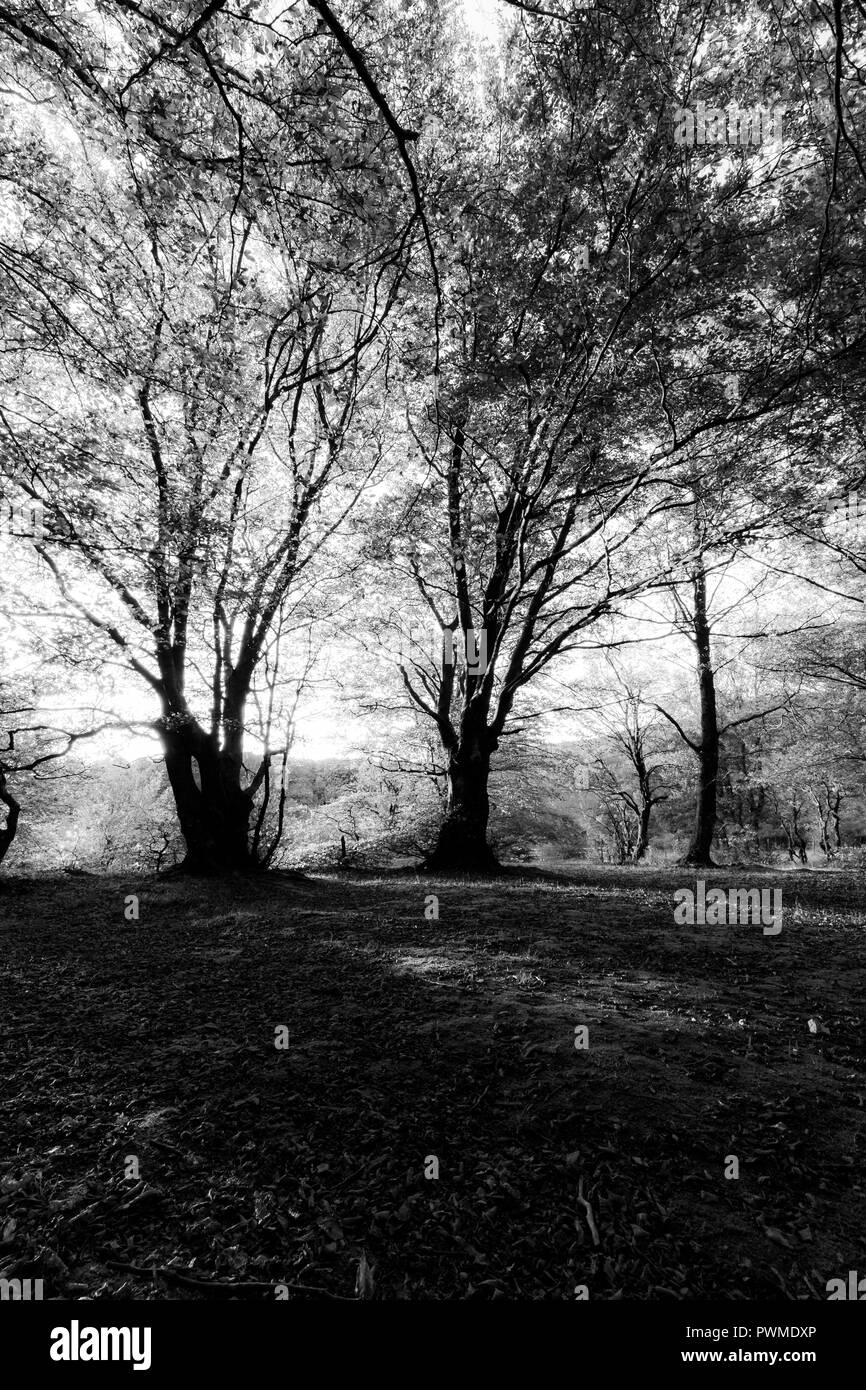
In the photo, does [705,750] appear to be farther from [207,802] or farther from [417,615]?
[207,802]

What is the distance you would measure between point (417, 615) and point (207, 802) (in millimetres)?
7901

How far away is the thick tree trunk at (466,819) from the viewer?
1330 centimetres

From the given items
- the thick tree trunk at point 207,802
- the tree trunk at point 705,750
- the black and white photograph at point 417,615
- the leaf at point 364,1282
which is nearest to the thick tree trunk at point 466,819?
the black and white photograph at point 417,615

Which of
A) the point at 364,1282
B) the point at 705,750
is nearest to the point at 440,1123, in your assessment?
the point at 364,1282

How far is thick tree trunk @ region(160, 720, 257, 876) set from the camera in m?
12.2

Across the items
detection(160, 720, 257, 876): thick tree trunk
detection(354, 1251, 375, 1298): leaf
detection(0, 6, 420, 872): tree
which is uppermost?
detection(0, 6, 420, 872): tree

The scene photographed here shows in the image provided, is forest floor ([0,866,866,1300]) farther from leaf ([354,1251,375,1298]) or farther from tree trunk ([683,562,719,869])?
tree trunk ([683,562,719,869])

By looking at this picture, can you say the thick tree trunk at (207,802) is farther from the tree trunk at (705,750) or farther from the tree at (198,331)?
the tree trunk at (705,750)

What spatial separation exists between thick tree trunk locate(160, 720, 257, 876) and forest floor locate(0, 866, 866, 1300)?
6243 mm

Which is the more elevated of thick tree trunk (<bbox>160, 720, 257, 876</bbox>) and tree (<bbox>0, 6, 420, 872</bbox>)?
tree (<bbox>0, 6, 420, 872</bbox>)

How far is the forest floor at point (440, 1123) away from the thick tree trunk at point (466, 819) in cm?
730

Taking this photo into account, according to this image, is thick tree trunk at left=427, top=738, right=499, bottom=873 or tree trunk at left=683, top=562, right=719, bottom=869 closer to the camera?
thick tree trunk at left=427, top=738, right=499, bottom=873

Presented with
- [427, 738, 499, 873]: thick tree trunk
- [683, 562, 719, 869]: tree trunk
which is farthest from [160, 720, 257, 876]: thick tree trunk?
[683, 562, 719, 869]: tree trunk
